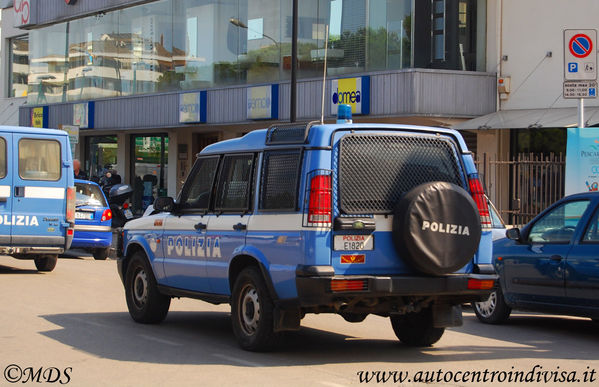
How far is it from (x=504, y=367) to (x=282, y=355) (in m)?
2.00

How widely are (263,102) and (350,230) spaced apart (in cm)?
1959

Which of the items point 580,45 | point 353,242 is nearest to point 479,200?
point 353,242

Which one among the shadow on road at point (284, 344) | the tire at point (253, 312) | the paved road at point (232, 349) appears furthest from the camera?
the shadow on road at point (284, 344)

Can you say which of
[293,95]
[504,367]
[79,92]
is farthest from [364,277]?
[79,92]

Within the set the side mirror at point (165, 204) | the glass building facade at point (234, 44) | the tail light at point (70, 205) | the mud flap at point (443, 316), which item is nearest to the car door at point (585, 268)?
the mud flap at point (443, 316)

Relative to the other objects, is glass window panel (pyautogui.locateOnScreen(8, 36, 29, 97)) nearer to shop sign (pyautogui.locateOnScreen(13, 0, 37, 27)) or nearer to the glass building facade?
shop sign (pyautogui.locateOnScreen(13, 0, 37, 27))

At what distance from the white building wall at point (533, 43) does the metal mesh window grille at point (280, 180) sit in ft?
49.3

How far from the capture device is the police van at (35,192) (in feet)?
52.1

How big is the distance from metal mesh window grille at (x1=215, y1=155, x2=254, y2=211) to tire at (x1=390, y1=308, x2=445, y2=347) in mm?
1924

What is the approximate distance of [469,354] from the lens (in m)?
9.07

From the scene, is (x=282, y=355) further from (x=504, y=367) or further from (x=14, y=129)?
(x=14, y=129)

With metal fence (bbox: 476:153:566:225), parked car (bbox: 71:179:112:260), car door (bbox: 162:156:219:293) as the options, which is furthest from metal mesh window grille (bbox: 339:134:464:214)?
parked car (bbox: 71:179:112:260)

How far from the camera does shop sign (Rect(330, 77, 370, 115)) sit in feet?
78.6

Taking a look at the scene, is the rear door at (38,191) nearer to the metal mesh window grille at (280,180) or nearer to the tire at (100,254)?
the tire at (100,254)
